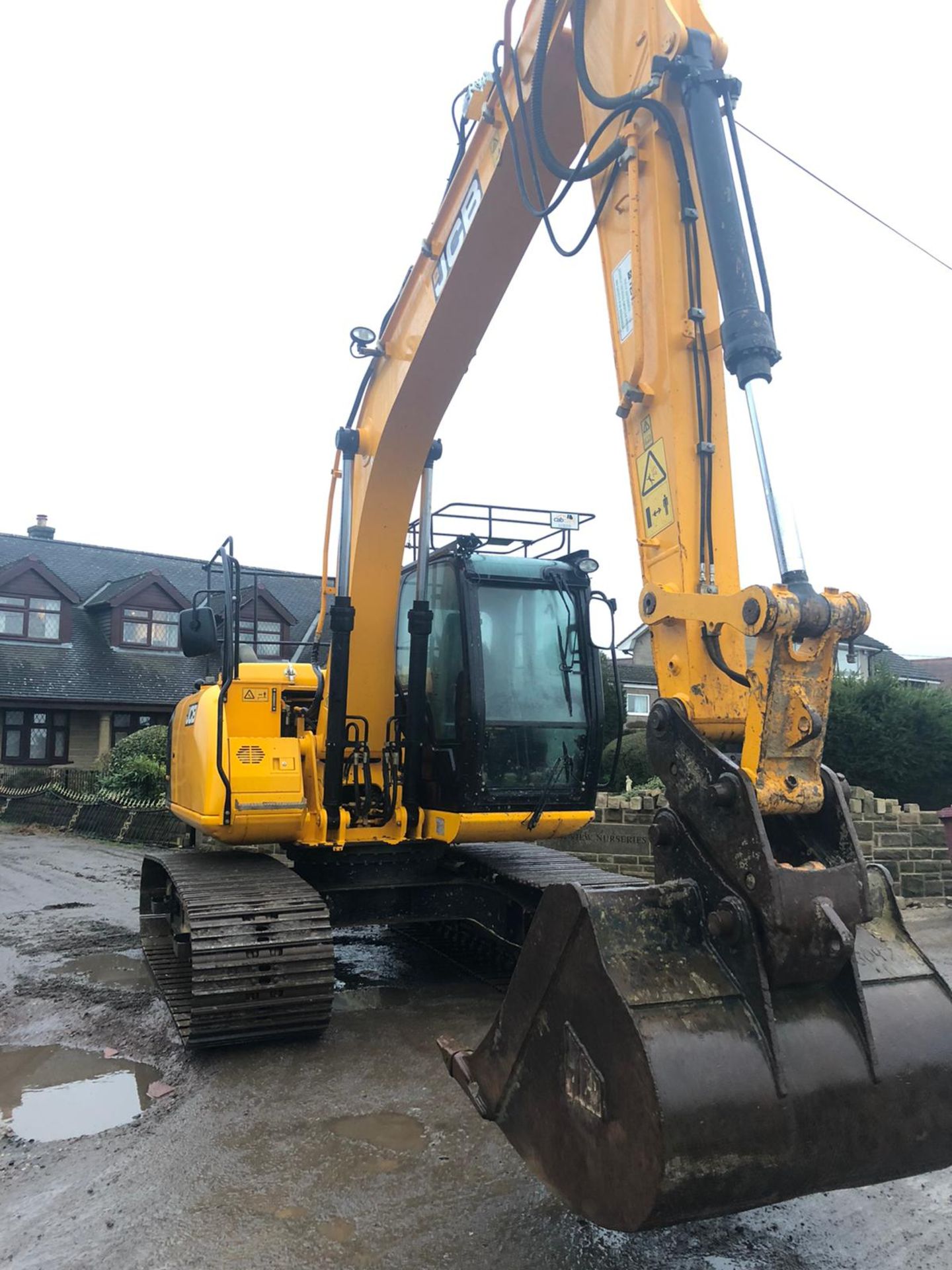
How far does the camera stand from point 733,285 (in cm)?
325

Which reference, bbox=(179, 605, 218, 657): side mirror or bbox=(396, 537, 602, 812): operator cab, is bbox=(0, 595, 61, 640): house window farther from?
bbox=(396, 537, 602, 812): operator cab

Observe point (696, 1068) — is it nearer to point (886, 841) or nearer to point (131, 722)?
point (886, 841)

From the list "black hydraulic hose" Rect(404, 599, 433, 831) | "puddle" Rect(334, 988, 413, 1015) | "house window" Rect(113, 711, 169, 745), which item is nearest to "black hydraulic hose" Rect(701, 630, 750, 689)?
"black hydraulic hose" Rect(404, 599, 433, 831)

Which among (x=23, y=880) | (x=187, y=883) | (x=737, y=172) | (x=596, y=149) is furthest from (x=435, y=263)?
(x=23, y=880)

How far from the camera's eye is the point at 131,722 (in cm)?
2580

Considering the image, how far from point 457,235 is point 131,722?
74.7 feet

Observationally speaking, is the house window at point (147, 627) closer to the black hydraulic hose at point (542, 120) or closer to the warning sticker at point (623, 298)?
the black hydraulic hose at point (542, 120)

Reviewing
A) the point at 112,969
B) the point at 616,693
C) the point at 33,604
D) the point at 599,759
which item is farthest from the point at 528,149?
the point at 33,604

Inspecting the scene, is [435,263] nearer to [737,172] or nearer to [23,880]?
[737,172]

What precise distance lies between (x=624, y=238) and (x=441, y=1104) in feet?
12.1

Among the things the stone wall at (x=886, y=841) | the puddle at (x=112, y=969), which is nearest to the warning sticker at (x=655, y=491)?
the puddle at (x=112, y=969)

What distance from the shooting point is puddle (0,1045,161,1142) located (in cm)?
431

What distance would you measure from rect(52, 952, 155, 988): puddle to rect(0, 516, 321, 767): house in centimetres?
1585

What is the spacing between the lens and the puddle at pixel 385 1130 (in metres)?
3.97
